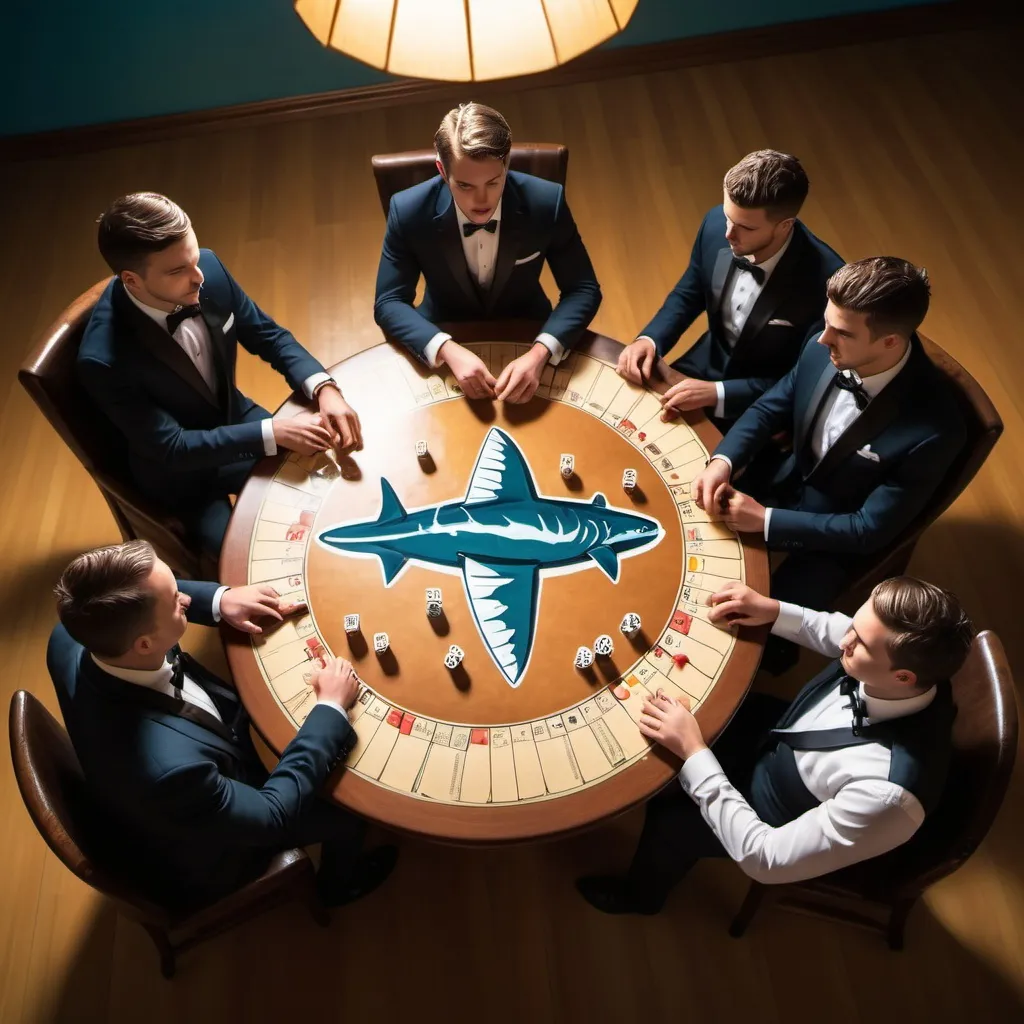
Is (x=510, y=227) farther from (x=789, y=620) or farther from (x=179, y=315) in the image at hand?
(x=789, y=620)

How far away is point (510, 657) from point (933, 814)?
104cm

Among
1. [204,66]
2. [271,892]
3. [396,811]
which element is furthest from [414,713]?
[204,66]

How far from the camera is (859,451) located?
8.11ft

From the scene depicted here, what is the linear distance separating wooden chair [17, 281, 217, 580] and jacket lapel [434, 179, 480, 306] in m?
1.03

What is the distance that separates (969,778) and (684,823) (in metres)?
0.68

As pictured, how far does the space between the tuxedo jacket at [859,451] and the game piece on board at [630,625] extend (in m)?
0.52

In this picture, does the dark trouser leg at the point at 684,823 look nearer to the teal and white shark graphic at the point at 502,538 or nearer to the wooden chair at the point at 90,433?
the teal and white shark graphic at the point at 502,538

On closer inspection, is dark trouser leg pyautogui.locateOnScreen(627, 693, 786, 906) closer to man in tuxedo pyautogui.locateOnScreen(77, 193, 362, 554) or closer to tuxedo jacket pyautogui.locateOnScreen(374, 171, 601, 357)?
tuxedo jacket pyautogui.locateOnScreen(374, 171, 601, 357)

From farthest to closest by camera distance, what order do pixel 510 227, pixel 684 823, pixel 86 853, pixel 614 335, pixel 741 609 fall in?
pixel 614 335 → pixel 510 227 → pixel 684 823 → pixel 741 609 → pixel 86 853

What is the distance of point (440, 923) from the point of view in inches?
104

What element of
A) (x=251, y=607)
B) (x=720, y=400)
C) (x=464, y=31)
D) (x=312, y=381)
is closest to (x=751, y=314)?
(x=720, y=400)

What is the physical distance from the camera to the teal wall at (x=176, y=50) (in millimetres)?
4461

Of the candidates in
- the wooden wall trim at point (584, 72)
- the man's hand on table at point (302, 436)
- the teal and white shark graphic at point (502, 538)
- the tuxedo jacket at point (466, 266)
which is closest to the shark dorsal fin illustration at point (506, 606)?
the teal and white shark graphic at point (502, 538)

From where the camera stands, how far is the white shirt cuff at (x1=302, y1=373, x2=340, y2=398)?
8.80 feet
